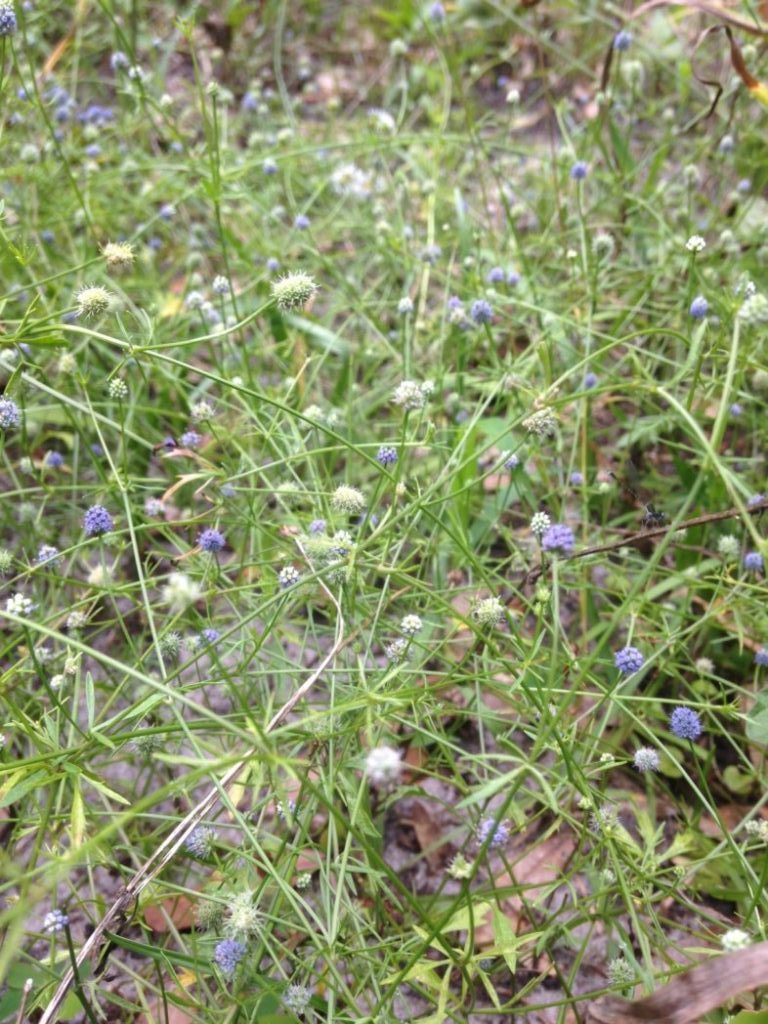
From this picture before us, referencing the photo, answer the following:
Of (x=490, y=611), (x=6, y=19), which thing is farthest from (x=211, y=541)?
(x=6, y=19)

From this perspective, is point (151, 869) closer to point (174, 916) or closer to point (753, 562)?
point (174, 916)

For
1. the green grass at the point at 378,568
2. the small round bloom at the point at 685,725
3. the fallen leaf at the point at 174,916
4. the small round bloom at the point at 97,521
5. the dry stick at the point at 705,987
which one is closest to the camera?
the dry stick at the point at 705,987

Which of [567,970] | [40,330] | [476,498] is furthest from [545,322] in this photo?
[567,970]

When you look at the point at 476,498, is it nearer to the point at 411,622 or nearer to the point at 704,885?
the point at 411,622

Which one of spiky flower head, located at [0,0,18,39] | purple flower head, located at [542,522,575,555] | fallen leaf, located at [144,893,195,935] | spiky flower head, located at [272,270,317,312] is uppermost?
spiky flower head, located at [0,0,18,39]

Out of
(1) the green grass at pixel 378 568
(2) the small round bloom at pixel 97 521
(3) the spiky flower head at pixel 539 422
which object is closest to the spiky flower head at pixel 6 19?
(1) the green grass at pixel 378 568

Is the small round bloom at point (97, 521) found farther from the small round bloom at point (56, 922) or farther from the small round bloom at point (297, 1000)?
the small round bloom at point (297, 1000)

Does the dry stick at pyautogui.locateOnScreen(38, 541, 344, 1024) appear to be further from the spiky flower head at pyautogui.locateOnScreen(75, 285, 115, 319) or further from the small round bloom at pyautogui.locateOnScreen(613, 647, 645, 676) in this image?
the spiky flower head at pyautogui.locateOnScreen(75, 285, 115, 319)

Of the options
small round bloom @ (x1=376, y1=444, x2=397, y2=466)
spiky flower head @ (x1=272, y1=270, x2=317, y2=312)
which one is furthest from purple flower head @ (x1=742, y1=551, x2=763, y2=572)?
spiky flower head @ (x1=272, y1=270, x2=317, y2=312)
